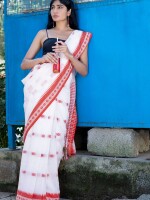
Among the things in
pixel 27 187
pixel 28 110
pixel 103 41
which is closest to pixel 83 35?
pixel 103 41

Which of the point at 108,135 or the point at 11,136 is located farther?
the point at 11,136

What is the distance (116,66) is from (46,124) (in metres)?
0.74

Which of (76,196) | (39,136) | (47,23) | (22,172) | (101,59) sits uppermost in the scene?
(47,23)

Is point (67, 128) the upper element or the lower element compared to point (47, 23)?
lower

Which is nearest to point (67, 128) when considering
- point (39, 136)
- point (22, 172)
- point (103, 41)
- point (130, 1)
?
point (39, 136)

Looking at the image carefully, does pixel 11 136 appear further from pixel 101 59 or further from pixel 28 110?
pixel 101 59

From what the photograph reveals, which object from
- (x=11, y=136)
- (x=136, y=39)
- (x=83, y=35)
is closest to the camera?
(x=136, y=39)

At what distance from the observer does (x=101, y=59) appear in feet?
11.1

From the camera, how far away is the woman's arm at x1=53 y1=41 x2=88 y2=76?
10.7 ft

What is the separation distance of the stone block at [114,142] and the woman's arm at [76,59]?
20.3 inches

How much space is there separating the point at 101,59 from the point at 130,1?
1.70 feet

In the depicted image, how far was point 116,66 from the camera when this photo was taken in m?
3.30

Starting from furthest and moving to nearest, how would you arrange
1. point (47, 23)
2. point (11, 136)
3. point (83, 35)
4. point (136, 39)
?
point (11, 136) → point (47, 23) → point (83, 35) → point (136, 39)

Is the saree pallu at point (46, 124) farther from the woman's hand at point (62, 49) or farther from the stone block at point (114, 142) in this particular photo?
the stone block at point (114, 142)
